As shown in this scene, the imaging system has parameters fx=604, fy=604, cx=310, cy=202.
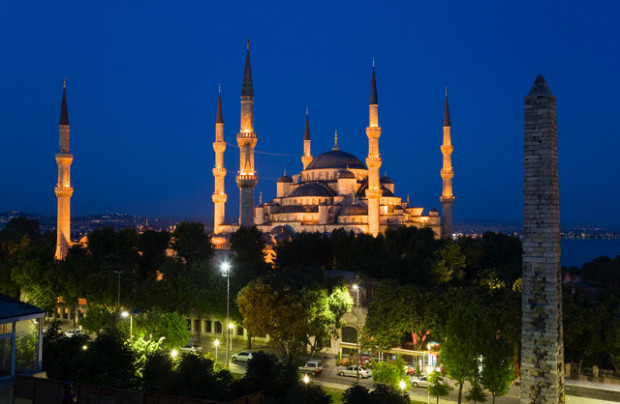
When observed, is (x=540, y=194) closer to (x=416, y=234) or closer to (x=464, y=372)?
(x=464, y=372)

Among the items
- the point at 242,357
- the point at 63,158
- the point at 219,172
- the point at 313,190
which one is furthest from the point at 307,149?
the point at 242,357

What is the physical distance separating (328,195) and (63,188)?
72.0 feet

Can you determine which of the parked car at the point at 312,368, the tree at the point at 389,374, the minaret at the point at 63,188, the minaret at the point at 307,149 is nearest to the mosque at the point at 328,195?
the minaret at the point at 307,149

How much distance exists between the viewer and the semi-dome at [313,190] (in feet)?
175

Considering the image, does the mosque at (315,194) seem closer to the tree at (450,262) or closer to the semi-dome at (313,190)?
the semi-dome at (313,190)

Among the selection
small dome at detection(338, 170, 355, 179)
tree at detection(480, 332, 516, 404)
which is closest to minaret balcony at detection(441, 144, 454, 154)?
small dome at detection(338, 170, 355, 179)

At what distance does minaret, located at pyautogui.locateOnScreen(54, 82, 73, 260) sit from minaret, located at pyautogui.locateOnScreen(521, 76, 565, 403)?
3527 centimetres

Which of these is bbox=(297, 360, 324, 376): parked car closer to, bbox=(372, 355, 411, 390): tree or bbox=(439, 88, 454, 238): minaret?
bbox=(372, 355, 411, 390): tree

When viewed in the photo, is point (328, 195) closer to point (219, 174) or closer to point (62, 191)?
point (219, 174)

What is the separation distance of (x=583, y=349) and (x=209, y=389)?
1537 cm

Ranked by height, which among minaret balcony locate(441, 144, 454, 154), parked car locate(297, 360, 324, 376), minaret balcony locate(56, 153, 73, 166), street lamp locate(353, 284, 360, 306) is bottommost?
parked car locate(297, 360, 324, 376)

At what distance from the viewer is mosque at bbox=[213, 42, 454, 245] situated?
42.8 meters

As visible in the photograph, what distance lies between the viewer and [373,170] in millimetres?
45625

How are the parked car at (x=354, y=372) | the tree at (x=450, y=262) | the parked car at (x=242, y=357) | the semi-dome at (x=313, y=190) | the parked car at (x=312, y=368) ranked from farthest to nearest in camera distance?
the semi-dome at (x=313, y=190)
the tree at (x=450, y=262)
the parked car at (x=242, y=357)
the parked car at (x=312, y=368)
the parked car at (x=354, y=372)
